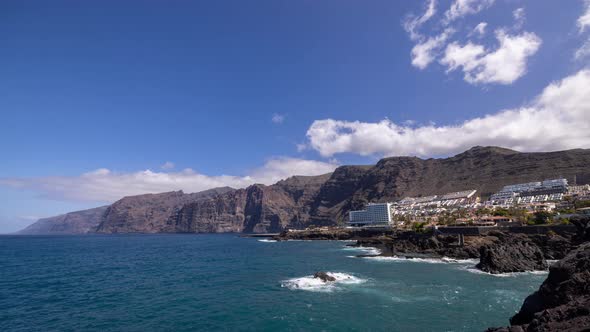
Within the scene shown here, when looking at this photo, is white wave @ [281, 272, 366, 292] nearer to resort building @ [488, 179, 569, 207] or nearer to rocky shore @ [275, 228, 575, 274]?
rocky shore @ [275, 228, 575, 274]

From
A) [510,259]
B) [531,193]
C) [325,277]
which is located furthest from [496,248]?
[531,193]

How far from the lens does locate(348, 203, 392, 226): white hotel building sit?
17462 centimetres

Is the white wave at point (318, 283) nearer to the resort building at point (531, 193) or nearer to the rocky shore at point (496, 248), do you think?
the rocky shore at point (496, 248)

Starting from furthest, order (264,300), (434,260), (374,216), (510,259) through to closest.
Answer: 1. (374,216)
2. (434,260)
3. (510,259)
4. (264,300)

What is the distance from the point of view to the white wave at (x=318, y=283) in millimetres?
38312

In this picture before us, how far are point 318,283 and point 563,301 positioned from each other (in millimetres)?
27544

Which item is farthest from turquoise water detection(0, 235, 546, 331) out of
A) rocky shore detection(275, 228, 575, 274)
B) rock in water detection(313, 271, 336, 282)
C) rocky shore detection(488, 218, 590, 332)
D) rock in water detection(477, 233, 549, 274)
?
rocky shore detection(488, 218, 590, 332)

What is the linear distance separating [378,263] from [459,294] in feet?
84.8

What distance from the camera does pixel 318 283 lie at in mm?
40750

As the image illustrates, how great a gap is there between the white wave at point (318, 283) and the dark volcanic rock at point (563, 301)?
862 inches

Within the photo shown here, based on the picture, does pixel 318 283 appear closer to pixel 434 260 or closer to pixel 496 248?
pixel 496 248

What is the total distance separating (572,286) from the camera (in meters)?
17.3

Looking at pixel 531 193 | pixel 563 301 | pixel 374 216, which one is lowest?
pixel 374 216

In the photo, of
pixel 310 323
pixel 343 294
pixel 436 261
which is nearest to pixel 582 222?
pixel 436 261
